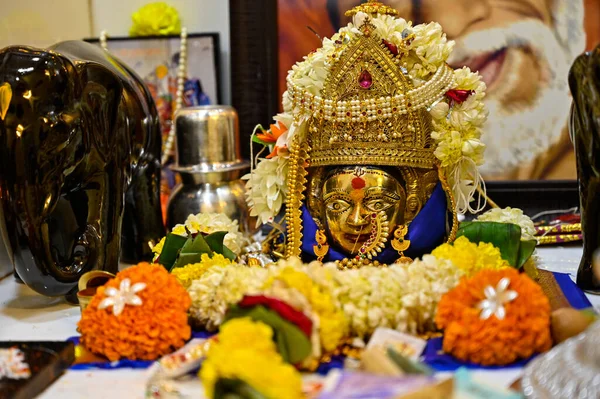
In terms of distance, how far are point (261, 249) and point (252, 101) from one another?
0.56 metres

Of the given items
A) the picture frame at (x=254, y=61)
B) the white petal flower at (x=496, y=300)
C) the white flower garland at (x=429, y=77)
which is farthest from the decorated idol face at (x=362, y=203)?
the picture frame at (x=254, y=61)

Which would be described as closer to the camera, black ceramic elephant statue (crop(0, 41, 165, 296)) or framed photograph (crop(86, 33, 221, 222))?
black ceramic elephant statue (crop(0, 41, 165, 296))

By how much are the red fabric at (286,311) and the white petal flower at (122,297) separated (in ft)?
0.64

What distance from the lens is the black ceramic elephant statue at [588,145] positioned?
3.59 ft

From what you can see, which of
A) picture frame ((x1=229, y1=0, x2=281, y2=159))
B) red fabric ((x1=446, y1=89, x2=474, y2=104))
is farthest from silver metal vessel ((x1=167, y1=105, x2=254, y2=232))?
red fabric ((x1=446, y1=89, x2=474, y2=104))

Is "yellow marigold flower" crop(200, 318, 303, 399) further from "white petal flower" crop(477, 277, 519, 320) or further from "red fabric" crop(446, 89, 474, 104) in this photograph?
"red fabric" crop(446, 89, 474, 104)

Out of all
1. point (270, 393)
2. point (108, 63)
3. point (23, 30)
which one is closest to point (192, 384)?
point (270, 393)

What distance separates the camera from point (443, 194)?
127cm

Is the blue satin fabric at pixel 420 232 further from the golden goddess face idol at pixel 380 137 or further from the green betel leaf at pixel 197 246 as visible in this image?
the green betel leaf at pixel 197 246

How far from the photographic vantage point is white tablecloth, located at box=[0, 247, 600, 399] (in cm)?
89

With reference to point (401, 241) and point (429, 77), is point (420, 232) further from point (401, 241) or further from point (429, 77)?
point (429, 77)

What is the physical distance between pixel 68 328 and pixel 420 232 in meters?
0.61

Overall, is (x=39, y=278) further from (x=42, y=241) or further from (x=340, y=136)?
(x=340, y=136)

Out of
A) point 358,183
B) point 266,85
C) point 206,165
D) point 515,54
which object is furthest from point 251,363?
point 515,54
